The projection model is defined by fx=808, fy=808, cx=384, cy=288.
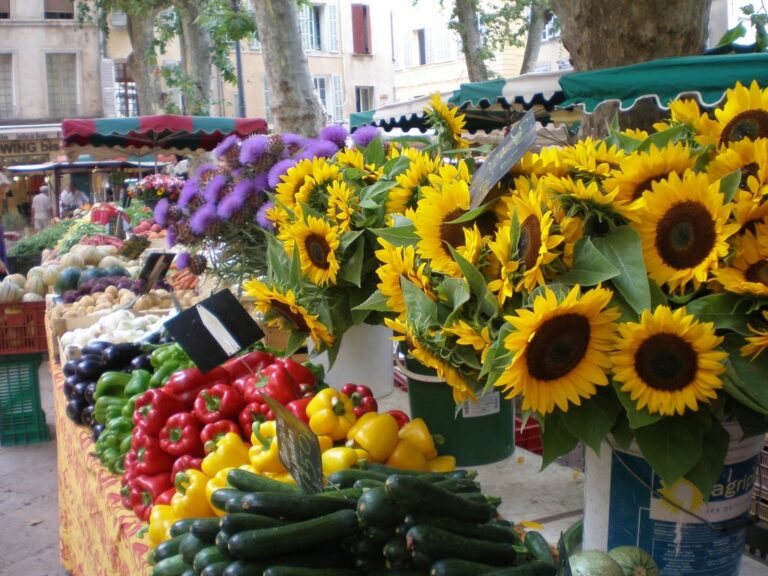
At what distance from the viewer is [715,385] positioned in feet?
3.84

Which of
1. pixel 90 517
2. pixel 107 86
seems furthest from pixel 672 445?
pixel 107 86

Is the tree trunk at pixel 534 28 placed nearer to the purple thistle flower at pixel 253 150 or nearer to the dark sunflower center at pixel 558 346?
the purple thistle flower at pixel 253 150

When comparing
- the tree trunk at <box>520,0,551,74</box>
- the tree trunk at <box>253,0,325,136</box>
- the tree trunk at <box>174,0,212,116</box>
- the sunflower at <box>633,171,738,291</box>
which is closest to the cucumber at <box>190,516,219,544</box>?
the sunflower at <box>633,171,738,291</box>

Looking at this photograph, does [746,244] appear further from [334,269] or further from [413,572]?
[334,269]

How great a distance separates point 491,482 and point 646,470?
78 centimetres

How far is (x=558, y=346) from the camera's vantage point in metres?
1.21

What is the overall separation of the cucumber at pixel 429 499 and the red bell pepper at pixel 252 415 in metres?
A: 0.91

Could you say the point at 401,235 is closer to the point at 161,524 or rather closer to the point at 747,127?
the point at 747,127

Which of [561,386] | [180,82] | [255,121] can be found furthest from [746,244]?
[180,82]

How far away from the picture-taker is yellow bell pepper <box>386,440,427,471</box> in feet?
6.55

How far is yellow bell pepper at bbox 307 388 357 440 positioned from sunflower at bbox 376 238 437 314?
0.63m

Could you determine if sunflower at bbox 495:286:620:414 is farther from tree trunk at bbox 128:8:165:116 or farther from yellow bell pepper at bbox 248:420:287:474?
tree trunk at bbox 128:8:165:116

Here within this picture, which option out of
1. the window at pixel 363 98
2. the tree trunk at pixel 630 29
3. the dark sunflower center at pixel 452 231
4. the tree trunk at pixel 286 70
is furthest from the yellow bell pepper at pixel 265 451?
the window at pixel 363 98

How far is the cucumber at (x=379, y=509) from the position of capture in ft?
5.04
